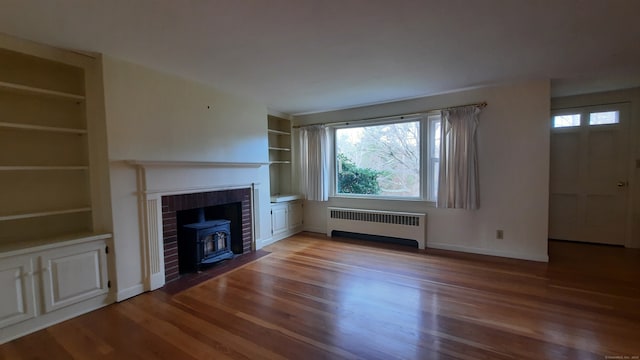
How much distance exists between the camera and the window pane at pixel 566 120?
4430mm

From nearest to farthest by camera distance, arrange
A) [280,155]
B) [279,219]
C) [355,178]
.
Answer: [279,219]
[355,178]
[280,155]

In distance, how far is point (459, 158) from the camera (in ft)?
12.9

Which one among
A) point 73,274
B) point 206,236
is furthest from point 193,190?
point 73,274

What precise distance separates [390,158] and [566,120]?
2825 mm

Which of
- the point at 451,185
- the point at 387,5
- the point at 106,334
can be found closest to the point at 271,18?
the point at 387,5

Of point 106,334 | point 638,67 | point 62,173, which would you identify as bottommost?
point 106,334

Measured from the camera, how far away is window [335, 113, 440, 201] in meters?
4.33

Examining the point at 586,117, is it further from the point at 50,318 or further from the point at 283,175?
the point at 50,318

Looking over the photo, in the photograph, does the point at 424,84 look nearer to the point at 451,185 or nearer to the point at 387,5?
the point at 451,185

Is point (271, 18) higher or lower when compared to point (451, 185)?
higher

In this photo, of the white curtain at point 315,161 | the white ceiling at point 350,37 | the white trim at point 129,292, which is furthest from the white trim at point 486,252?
the white trim at point 129,292

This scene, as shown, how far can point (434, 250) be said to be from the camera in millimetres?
4230

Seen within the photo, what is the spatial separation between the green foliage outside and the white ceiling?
5.94 ft

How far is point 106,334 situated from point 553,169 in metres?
6.18
